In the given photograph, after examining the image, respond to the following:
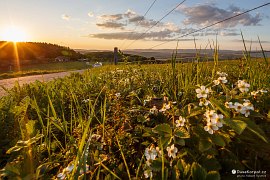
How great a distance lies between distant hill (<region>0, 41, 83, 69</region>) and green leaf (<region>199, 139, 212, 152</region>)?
1363 inches

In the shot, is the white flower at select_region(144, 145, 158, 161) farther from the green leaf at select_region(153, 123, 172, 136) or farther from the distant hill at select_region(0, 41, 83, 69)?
the distant hill at select_region(0, 41, 83, 69)

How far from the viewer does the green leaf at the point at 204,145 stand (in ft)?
4.64

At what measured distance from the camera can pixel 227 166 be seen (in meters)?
1.50

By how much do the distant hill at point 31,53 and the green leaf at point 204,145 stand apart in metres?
34.6

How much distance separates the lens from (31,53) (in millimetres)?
42406

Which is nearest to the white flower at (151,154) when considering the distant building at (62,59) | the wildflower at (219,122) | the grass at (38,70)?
the wildflower at (219,122)

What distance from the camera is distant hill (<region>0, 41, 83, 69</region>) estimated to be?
36.0 m

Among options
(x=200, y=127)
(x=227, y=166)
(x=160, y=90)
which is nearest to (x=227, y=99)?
(x=200, y=127)

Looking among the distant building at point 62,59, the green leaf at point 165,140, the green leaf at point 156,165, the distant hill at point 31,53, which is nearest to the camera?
the green leaf at point 156,165

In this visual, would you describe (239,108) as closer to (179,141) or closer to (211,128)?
(211,128)

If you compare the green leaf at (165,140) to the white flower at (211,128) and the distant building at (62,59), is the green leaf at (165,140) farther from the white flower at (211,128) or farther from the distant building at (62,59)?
the distant building at (62,59)

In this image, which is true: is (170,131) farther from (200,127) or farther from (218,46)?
(218,46)

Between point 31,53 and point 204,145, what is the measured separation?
1759 inches

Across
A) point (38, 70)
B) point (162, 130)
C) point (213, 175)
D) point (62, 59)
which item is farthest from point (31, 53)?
point (213, 175)
